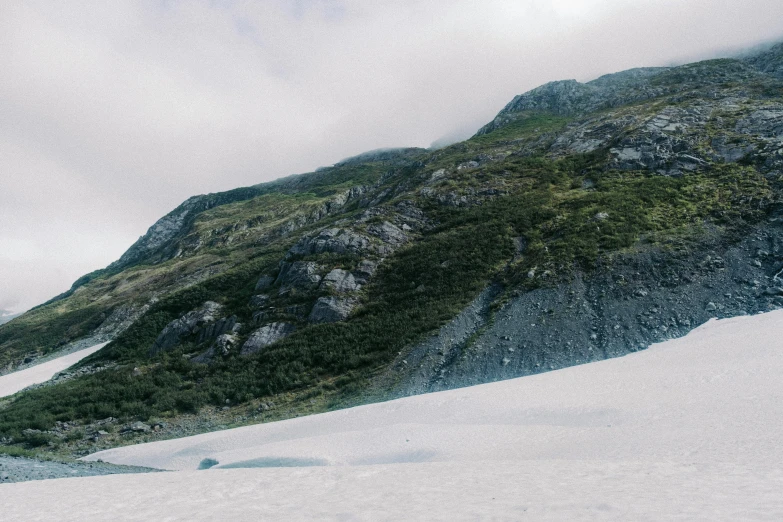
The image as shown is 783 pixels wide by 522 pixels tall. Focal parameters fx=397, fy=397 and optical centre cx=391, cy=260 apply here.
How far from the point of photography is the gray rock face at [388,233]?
138 ft

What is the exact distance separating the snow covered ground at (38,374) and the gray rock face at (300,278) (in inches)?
1075

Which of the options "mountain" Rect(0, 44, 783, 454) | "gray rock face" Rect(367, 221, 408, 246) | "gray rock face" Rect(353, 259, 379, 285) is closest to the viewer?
"mountain" Rect(0, 44, 783, 454)

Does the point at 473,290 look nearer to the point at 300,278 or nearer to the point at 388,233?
the point at 388,233

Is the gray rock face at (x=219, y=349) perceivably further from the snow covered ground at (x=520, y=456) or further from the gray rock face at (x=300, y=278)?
the snow covered ground at (x=520, y=456)

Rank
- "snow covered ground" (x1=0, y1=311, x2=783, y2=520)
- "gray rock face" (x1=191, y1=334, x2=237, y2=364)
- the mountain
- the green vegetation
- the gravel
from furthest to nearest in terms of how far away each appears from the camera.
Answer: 1. "gray rock face" (x1=191, y1=334, x2=237, y2=364)
2. the green vegetation
3. the mountain
4. the gravel
5. "snow covered ground" (x1=0, y1=311, x2=783, y2=520)

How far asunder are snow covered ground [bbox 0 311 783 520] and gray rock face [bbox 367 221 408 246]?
2419cm

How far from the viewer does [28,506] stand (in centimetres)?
925

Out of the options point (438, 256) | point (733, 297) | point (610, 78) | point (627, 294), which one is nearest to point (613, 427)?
point (627, 294)

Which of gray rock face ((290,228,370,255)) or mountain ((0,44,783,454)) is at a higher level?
gray rock face ((290,228,370,255))

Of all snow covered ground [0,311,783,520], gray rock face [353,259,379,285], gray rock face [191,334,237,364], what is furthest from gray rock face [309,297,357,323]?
snow covered ground [0,311,783,520]

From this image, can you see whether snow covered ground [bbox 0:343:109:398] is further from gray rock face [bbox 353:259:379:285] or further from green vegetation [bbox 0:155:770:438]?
gray rock face [bbox 353:259:379:285]

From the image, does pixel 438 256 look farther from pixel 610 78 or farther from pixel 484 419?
pixel 610 78

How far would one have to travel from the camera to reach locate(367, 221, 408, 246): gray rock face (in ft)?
138

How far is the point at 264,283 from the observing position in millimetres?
41906
